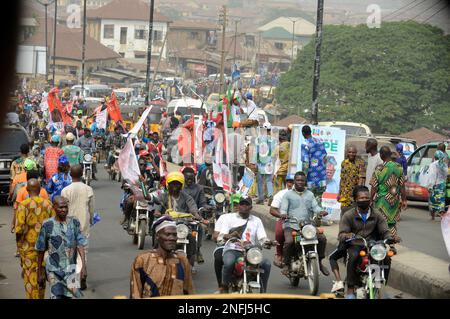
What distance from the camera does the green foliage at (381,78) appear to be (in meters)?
62.7

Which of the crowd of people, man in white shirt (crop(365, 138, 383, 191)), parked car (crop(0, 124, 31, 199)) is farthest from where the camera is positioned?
parked car (crop(0, 124, 31, 199))

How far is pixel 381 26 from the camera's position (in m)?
72.4

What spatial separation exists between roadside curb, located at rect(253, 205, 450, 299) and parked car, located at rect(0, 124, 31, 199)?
9.13m

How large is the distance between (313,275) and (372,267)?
183cm

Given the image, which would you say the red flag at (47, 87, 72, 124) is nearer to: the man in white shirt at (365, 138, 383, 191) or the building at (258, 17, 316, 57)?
the man in white shirt at (365, 138, 383, 191)

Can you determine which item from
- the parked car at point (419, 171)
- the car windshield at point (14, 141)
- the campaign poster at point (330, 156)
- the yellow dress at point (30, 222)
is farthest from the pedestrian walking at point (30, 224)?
the parked car at point (419, 171)

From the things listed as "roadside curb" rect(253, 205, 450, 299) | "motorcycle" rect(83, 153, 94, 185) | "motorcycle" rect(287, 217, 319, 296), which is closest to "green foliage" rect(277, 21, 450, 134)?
"motorcycle" rect(83, 153, 94, 185)

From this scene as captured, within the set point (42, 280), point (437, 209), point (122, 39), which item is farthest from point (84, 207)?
point (122, 39)

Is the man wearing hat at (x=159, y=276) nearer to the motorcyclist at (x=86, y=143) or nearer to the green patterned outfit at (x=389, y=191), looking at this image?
the green patterned outfit at (x=389, y=191)

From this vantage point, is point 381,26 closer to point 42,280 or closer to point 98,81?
point 98,81

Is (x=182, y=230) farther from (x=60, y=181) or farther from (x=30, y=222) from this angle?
(x=60, y=181)

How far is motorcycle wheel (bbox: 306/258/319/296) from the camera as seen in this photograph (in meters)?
11.8

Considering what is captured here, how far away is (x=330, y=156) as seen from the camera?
727 inches

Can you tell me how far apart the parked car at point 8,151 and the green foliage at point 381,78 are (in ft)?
137
